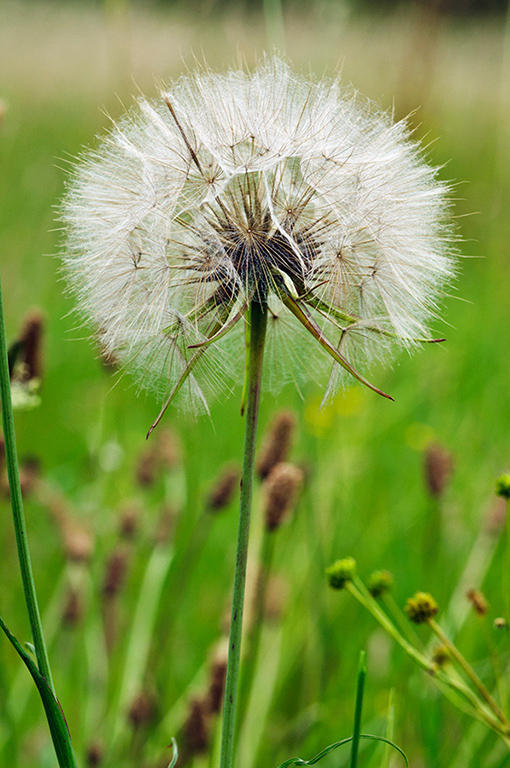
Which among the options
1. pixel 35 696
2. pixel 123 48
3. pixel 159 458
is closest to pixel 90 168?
pixel 159 458

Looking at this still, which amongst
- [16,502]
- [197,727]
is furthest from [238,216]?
[197,727]

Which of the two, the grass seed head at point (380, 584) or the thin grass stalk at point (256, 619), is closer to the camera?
the grass seed head at point (380, 584)

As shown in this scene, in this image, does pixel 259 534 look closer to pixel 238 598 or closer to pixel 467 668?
pixel 467 668

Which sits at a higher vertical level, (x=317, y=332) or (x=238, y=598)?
(x=317, y=332)

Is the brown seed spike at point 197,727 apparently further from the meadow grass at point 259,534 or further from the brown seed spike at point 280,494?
the brown seed spike at point 280,494

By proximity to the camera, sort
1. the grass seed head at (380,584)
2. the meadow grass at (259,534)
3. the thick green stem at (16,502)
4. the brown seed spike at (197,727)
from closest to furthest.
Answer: the thick green stem at (16,502) → the grass seed head at (380,584) → the brown seed spike at (197,727) → the meadow grass at (259,534)

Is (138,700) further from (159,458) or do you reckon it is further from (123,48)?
(123,48)

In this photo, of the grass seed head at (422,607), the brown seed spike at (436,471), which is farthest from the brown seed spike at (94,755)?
the brown seed spike at (436,471)
